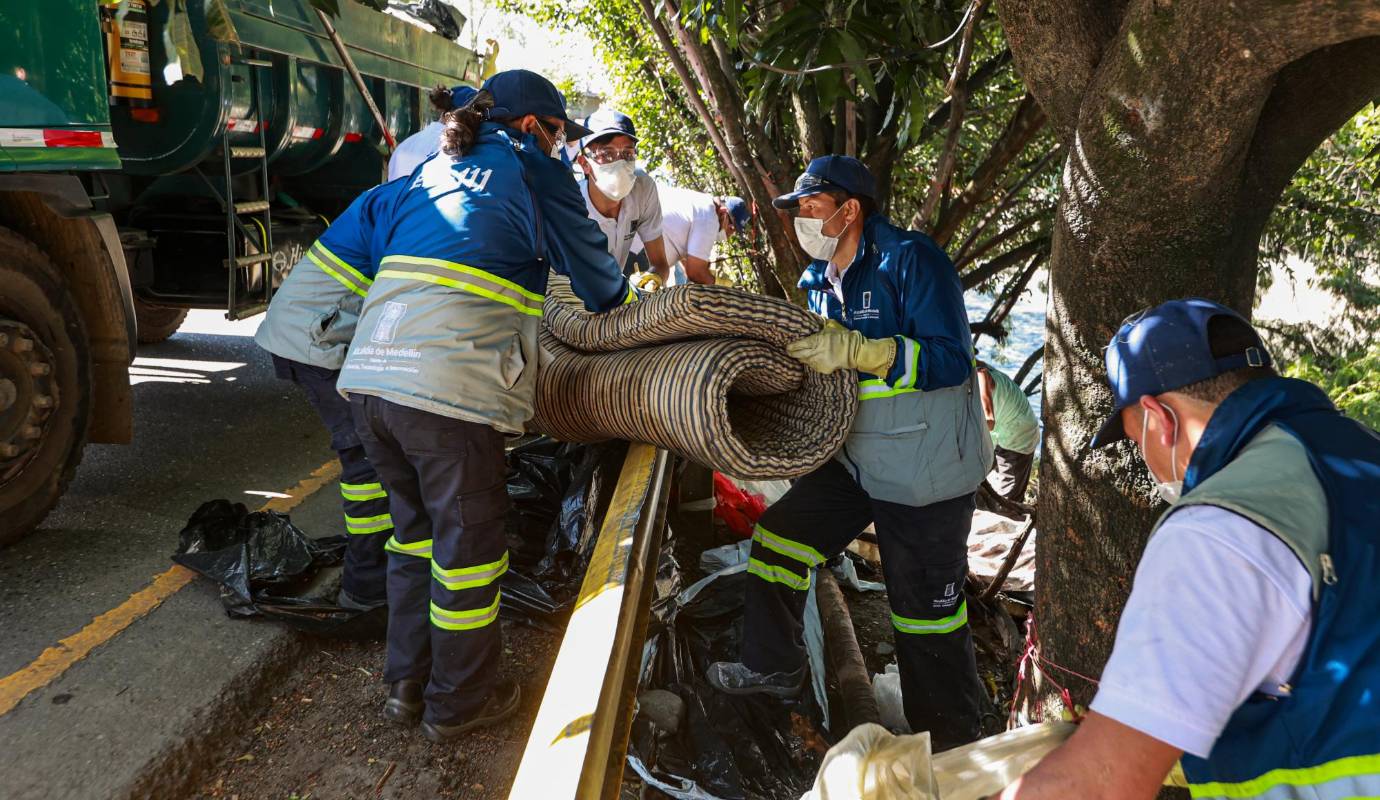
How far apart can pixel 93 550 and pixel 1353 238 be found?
26.2 ft

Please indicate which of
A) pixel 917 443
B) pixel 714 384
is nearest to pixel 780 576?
pixel 917 443

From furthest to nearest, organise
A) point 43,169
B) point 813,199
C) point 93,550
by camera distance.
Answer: point 93,550, point 43,169, point 813,199

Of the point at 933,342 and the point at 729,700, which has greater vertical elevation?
the point at 933,342

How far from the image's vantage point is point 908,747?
161 cm

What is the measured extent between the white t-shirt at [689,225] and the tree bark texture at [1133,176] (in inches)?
134

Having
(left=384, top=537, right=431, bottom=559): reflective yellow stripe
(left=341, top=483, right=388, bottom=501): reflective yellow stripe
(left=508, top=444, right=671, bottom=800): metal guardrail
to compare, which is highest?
(left=508, top=444, right=671, bottom=800): metal guardrail

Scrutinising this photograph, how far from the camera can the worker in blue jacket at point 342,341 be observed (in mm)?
3299

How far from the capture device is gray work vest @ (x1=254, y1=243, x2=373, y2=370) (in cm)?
332

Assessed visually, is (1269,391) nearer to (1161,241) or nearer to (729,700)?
(1161,241)

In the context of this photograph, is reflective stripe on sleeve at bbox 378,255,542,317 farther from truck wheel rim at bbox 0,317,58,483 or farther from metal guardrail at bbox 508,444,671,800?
truck wheel rim at bbox 0,317,58,483

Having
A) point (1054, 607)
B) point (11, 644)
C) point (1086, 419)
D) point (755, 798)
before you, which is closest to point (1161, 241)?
point (1086, 419)

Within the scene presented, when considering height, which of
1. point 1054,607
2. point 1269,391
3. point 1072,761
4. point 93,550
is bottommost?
point 93,550

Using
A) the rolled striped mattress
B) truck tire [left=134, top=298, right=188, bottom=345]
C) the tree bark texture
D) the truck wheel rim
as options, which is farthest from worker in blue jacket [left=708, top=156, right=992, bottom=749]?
truck tire [left=134, top=298, right=188, bottom=345]

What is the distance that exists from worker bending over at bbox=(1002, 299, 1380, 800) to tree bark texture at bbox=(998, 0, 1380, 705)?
2.56ft
